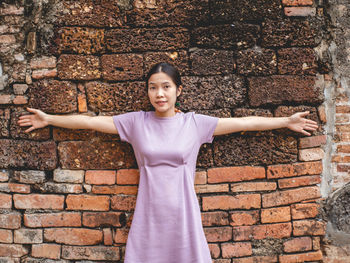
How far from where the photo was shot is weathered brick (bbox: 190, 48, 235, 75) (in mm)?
2051

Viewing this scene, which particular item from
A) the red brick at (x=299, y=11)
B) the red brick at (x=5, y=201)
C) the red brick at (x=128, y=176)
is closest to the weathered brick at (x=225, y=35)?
the red brick at (x=299, y=11)

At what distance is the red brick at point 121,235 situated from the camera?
2092mm

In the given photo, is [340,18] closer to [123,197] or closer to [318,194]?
[318,194]

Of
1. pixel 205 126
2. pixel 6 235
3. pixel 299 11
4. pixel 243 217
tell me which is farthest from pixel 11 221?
pixel 299 11

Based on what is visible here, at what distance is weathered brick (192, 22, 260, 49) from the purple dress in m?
0.74

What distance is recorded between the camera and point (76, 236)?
2.10 m

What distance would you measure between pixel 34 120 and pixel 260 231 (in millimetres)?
2024

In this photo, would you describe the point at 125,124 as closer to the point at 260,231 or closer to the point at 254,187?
the point at 254,187

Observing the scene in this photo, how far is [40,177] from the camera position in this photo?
6.91ft

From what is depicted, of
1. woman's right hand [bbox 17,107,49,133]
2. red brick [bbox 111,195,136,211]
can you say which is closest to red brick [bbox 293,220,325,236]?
red brick [bbox 111,195,136,211]

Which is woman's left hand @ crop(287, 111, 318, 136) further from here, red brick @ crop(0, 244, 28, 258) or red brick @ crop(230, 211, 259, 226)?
red brick @ crop(0, 244, 28, 258)

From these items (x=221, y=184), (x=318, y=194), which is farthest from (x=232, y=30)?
(x=318, y=194)

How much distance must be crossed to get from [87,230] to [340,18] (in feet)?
8.94

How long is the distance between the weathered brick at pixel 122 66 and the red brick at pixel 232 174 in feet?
3.21
